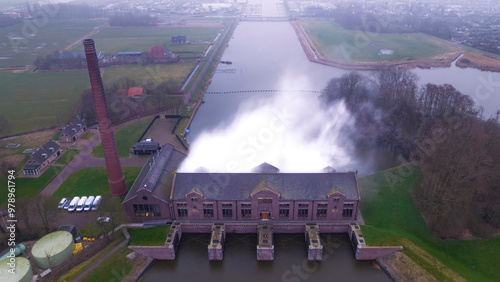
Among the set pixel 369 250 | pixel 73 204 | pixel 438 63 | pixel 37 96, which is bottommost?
pixel 369 250

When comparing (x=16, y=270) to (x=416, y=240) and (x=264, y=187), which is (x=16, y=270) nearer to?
(x=264, y=187)

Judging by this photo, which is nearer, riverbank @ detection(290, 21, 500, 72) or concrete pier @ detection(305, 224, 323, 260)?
concrete pier @ detection(305, 224, 323, 260)

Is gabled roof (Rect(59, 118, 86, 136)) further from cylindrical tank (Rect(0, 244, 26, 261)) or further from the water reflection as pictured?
the water reflection

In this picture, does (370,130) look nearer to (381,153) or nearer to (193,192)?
(381,153)

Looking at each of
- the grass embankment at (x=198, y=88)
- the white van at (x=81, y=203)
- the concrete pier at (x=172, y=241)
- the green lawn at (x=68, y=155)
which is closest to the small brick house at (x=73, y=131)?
the green lawn at (x=68, y=155)

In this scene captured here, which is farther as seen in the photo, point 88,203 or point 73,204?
point 88,203

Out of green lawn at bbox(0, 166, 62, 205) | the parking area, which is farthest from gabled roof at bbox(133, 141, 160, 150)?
green lawn at bbox(0, 166, 62, 205)

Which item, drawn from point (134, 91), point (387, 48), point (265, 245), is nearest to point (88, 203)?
point (265, 245)
